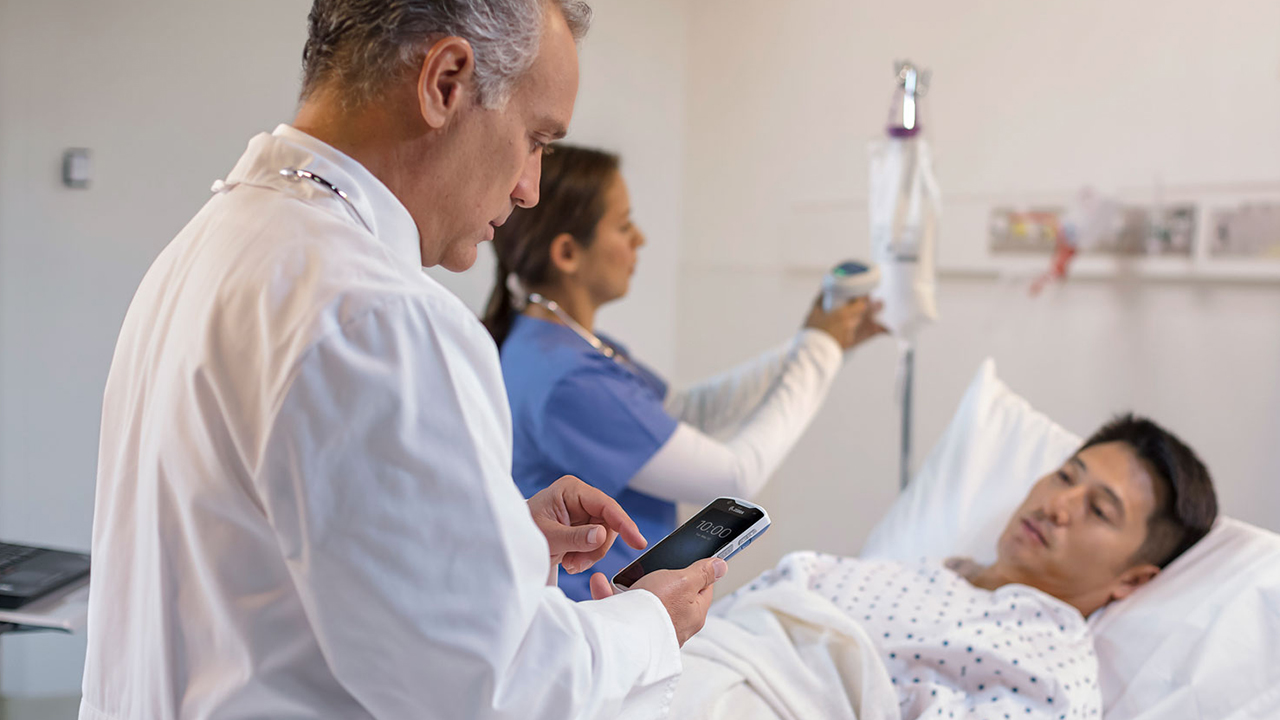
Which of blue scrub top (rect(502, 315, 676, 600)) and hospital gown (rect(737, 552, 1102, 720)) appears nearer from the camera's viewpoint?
hospital gown (rect(737, 552, 1102, 720))

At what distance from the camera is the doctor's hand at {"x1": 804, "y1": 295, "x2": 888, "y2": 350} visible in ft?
6.31

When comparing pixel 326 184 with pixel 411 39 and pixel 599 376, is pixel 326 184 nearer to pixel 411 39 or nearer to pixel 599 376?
pixel 411 39

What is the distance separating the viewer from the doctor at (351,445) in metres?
0.64

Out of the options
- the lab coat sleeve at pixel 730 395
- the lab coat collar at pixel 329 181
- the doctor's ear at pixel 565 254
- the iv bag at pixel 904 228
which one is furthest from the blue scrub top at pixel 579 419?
the lab coat collar at pixel 329 181

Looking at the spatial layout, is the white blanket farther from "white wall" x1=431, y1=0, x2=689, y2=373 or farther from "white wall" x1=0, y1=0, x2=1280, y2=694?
"white wall" x1=431, y1=0, x2=689, y2=373

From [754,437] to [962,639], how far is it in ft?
1.68

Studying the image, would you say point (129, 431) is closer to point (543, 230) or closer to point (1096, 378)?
point (543, 230)

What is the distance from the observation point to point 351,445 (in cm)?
64

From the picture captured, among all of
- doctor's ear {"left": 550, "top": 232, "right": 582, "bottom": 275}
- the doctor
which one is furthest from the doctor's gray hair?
doctor's ear {"left": 550, "top": 232, "right": 582, "bottom": 275}

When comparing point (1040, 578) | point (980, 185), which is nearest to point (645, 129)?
point (980, 185)

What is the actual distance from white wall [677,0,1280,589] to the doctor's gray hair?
1.68 meters

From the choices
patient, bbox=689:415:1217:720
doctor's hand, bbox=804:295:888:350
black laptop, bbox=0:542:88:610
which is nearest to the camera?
black laptop, bbox=0:542:88:610

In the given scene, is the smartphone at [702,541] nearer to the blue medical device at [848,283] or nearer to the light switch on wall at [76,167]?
the blue medical device at [848,283]

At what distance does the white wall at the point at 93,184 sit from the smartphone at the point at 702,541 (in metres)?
1.71
